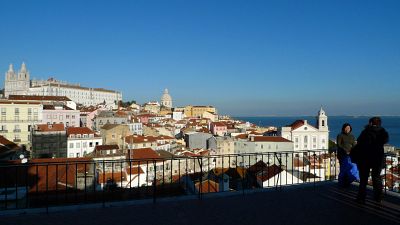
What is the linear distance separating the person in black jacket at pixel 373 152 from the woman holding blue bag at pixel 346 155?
1130 mm

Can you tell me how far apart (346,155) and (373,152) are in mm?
1459

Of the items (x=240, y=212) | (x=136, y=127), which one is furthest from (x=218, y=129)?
(x=240, y=212)

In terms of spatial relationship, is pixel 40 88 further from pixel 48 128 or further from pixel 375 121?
pixel 375 121

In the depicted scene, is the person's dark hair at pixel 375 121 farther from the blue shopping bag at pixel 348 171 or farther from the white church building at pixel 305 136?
the white church building at pixel 305 136

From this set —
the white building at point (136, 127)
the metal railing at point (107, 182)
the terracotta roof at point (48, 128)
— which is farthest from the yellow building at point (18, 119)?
the white building at point (136, 127)

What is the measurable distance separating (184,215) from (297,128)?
61.3 metres

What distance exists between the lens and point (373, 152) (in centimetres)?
679

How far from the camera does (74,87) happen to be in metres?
123

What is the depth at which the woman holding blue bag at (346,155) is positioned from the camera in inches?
320

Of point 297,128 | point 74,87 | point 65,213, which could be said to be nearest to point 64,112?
point 297,128

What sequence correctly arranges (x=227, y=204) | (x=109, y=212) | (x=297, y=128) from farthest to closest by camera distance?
(x=297, y=128) < (x=227, y=204) < (x=109, y=212)

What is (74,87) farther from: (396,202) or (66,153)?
(396,202)

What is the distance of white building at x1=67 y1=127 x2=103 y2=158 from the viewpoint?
43625mm

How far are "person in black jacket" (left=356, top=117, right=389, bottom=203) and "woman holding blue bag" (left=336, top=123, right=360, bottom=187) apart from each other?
113cm
